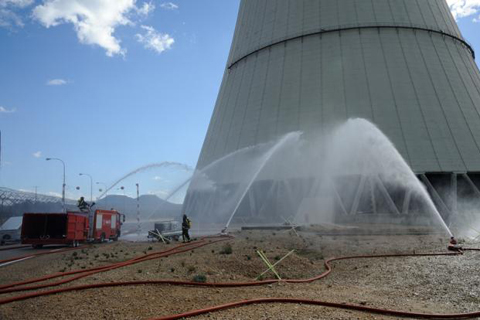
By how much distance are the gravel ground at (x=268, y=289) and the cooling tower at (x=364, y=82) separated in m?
12.4

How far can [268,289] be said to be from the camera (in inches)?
284

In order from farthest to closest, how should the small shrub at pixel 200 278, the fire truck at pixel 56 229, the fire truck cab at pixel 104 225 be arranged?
1. the fire truck cab at pixel 104 225
2. the fire truck at pixel 56 229
3. the small shrub at pixel 200 278

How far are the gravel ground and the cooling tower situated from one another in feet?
40.8

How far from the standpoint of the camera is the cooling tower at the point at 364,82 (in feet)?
74.6

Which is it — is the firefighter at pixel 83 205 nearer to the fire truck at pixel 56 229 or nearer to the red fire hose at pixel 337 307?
the fire truck at pixel 56 229

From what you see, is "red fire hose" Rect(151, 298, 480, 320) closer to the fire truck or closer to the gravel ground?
the gravel ground

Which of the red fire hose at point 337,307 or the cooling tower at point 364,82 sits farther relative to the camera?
the cooling tower at point 364,82

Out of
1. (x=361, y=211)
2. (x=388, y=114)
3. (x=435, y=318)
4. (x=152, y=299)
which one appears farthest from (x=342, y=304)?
(x=388, y=114)

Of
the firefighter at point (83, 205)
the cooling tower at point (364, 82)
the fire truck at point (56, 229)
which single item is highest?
the cooling tower at point (364, 82)

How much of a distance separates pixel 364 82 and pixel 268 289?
20.2 m

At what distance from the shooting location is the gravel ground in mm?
5637

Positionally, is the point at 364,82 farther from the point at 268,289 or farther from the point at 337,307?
the point at 337,307

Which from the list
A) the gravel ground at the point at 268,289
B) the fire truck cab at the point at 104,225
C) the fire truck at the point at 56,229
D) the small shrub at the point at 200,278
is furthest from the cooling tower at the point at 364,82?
the small shrub at the point at 200,278

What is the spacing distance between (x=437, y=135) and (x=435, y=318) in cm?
1961
